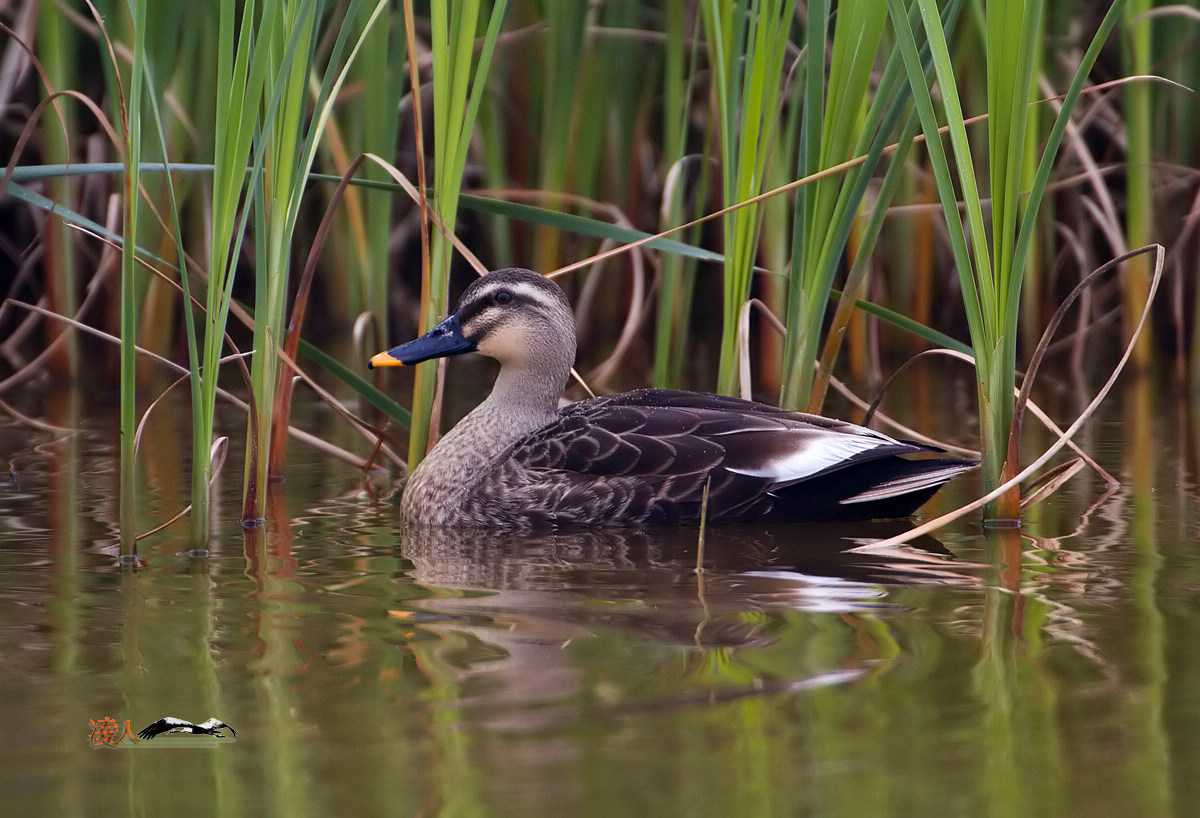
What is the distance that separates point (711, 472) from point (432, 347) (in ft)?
3.42

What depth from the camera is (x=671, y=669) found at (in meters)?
3.02

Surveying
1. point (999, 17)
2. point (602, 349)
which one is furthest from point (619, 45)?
point (999, 17)

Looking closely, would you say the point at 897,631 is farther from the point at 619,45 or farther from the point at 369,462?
the point at 619,45

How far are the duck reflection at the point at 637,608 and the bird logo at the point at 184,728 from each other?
1.39ft

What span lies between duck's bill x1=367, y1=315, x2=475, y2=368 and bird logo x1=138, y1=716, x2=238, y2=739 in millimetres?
2358

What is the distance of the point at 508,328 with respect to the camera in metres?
5.18

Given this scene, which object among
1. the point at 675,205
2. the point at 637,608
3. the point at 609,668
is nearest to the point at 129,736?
the point at 609,668

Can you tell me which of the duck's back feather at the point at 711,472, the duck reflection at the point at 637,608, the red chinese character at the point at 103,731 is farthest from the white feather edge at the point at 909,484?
the red chinese character at the point at 103,731

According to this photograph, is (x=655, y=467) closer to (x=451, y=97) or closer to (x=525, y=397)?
(x=525, y=397)

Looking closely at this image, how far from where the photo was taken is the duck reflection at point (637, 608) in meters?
2.92

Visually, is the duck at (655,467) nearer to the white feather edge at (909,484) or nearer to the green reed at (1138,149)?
the white feather edge at (909,484)

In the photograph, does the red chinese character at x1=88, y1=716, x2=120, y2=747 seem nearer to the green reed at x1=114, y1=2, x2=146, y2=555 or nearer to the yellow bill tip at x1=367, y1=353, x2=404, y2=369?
the green reed at x1=114, y1=2, x2=146, y2=555

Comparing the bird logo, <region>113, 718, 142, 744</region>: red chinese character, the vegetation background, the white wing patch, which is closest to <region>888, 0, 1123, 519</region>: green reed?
the vegetation background

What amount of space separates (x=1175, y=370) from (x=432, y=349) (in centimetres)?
406
